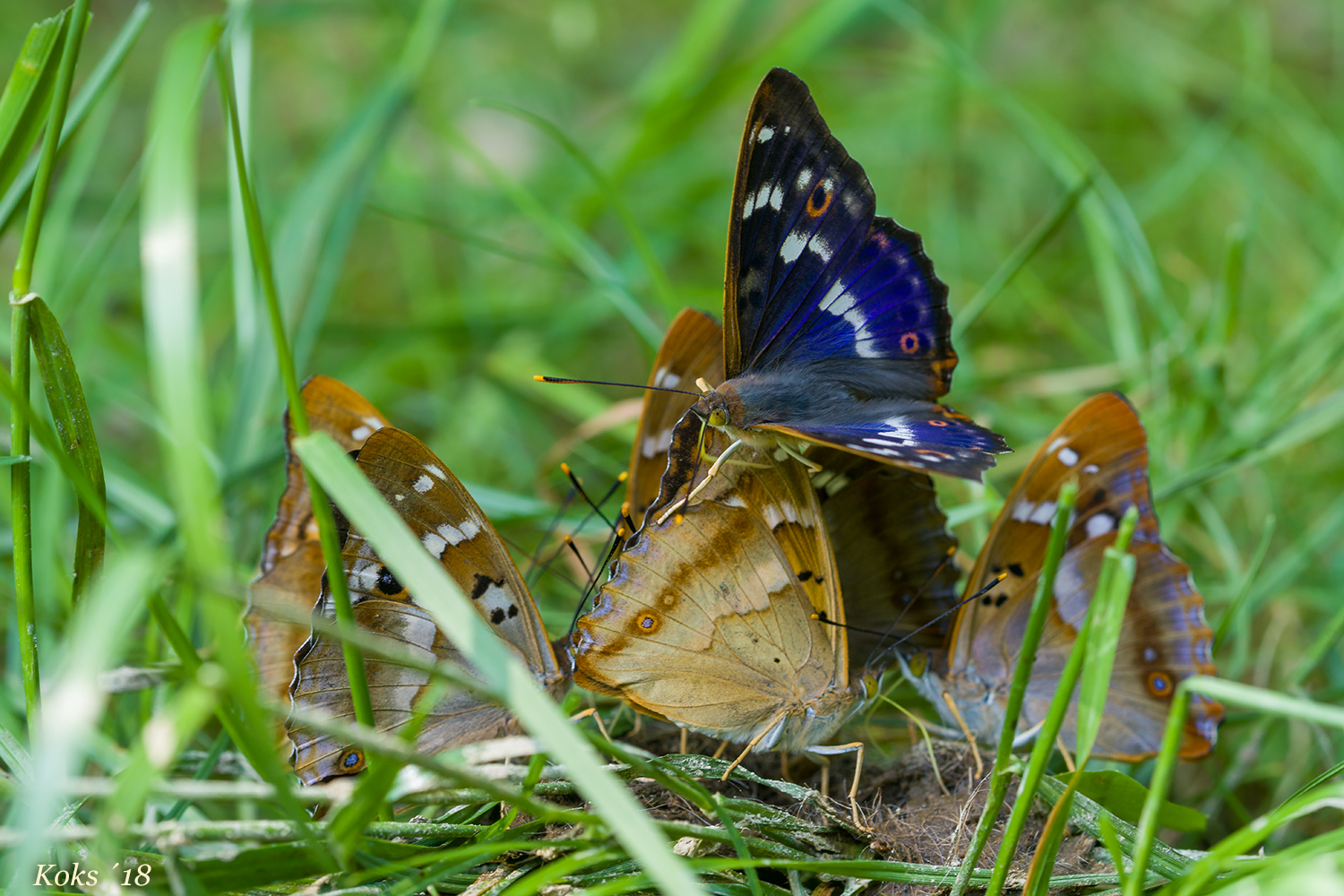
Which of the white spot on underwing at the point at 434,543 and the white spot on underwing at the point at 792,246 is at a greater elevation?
the white spot on underwing at the point at 792,246

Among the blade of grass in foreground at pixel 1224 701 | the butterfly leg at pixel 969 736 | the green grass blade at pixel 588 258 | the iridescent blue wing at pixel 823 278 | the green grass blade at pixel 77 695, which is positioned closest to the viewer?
the green grass blade at pixel 77 695

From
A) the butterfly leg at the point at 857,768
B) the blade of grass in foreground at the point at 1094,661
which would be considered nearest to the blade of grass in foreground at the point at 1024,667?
the blade of grass in foreground at the point at 1094,661

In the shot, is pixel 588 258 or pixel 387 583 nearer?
pixel 387 583

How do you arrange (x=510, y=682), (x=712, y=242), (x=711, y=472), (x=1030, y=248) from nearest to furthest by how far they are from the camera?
(x=510, y=682)
(x=711, y=472)
(x=1030, y=248)
(x=712, y=242)

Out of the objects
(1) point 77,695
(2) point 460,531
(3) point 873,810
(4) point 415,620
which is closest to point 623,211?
(2) point 460,531

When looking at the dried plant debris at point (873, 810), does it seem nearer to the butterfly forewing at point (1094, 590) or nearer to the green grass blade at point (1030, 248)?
the butterfly forewing at point (1094, 590)

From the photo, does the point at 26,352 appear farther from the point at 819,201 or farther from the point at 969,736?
the point at 969,736
